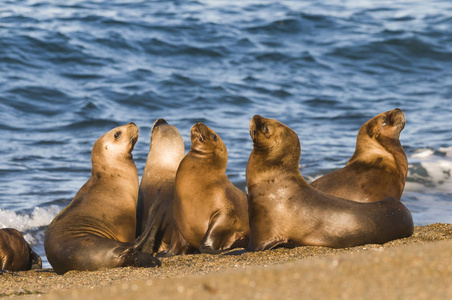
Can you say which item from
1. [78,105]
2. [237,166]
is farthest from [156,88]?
[237,166]

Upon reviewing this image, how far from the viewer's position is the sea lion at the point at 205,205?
6.56 meters

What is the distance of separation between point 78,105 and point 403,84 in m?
9.57

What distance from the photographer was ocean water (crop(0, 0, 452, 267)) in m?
11.3

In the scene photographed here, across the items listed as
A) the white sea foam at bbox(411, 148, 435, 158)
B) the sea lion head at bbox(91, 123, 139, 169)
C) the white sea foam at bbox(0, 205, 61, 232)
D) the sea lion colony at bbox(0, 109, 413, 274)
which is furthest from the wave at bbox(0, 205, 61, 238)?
the white sea foam at bbox(411, 148, 435, 158)

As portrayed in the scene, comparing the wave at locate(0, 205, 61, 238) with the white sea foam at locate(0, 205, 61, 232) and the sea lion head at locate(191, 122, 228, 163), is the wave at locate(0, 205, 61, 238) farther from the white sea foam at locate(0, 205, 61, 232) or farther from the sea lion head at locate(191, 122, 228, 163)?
the sea lion head at locate(191, 122, 228, 163)

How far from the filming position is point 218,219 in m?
6.54

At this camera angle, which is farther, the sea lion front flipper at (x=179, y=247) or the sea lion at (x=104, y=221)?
the sea lion front flipper at (x=179, y=247)

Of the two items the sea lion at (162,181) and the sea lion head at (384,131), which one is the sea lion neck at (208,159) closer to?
the sea lion at (162,181)

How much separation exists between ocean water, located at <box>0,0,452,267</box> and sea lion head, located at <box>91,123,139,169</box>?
65.3 inches

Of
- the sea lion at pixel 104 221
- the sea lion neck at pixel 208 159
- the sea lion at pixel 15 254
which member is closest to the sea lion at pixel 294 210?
the sea lion neck at pixel 208 159

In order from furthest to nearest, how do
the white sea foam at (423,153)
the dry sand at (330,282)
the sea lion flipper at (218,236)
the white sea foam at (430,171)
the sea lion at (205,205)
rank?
the white sea foam at (423,153)
the white sea foam at (430,171)
the sea lion at (205,205)
the sea lion flipper at (218,236)
the dry sand at (330,282)

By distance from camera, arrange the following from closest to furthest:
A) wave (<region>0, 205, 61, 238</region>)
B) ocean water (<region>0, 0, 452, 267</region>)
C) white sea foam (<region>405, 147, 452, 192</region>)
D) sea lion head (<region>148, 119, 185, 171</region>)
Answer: sea lion head (<region>148, 119, 185, 171</region>) → wave (<region>0, 205, 61, 238</region>) → white sea foam (<region>405, 147, 452, 192</region>) → ocean water (<region>0, 0, 452, 267</region>)

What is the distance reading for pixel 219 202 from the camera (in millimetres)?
6648

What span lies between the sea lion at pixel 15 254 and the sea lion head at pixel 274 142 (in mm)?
2538
